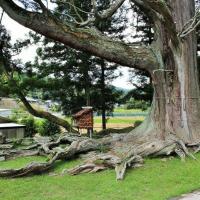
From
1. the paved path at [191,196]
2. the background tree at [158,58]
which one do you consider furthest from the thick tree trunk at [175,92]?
the paved path at [191,196]

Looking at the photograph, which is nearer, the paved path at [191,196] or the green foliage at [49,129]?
the paved path at [191,196]

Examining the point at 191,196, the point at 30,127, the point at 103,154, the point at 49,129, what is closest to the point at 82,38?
the point at 103,154

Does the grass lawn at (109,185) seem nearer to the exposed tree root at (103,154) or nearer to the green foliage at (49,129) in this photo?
the exposed tree root at (103,154)

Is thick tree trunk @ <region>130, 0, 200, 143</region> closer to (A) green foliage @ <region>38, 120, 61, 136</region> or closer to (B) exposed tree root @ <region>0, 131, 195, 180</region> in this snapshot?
(B) exposed tree root @ <region>0, 131, 195, 180</region>

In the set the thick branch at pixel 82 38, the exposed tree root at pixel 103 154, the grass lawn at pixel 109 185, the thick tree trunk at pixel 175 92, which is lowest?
the grass lawn at pixel 109 185

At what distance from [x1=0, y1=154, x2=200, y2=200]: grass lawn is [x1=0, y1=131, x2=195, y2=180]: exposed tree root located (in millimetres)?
166

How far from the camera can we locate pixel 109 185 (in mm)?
6762

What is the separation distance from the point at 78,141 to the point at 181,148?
2131 mm

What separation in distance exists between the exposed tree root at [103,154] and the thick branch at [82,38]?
181 centimetres

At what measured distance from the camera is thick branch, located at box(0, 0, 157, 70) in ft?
31.4

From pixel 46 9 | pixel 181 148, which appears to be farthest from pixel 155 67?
pixel 46 9

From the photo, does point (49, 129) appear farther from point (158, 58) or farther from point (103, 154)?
point (103, 154)

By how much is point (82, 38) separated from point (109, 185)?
4000mm

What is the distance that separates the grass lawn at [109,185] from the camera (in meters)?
6.19
